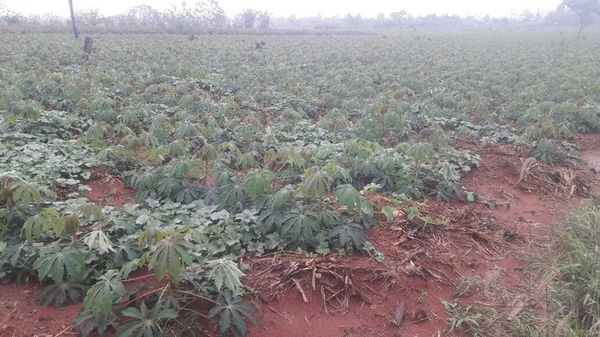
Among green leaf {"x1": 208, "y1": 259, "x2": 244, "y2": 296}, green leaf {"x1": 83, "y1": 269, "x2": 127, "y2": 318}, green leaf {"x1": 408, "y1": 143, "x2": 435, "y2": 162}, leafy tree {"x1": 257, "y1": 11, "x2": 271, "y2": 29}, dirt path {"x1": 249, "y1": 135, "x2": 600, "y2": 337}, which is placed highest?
leafy tree {"x1": 257, "y1": 11, "x2": 271, "y2": 29}

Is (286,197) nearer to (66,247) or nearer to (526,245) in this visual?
(66,247)

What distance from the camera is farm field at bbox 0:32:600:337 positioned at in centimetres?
296

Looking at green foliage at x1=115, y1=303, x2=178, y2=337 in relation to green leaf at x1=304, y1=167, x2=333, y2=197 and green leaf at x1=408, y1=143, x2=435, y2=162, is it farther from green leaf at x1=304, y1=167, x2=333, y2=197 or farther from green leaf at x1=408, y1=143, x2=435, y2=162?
green leaf at x1=408, y1=143, x2=435, y2=162

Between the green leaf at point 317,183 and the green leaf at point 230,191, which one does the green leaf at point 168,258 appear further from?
the green leaf at point 230,191

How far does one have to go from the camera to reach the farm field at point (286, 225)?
2.96 meters

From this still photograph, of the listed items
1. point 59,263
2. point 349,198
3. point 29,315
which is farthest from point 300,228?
point 29,315

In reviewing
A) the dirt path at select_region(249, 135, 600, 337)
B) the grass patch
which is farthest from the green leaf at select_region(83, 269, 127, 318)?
the grass patch

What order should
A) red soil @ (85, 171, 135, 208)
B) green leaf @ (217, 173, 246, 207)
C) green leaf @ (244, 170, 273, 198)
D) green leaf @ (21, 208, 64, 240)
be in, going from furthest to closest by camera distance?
red soil @ (85, 171, 135, 208), green leaf @ (217, 173, 246, 207), green leaf @ (244, 170, 273, 198), green leaf @ (21, 208, 64, 240)

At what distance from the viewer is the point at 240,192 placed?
14.1 ft

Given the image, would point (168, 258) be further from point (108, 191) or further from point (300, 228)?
point (108, 191)

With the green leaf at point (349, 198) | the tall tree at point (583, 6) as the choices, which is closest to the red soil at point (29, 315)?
the green leaf at point (349, 198)

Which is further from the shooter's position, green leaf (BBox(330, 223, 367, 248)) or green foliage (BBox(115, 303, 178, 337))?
green leaf (BBox(330, 223, 367, 248))

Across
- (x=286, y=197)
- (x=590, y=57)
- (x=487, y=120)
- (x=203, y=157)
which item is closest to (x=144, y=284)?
(x=286, y=197)

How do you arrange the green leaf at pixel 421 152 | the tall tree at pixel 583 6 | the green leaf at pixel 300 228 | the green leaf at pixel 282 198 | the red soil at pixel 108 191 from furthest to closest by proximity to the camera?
the tall tree at pixel 583 6 < the green leaf at pixel 421 152 < the red soil at pixel 108 191 < the green leaf at pixel 282 198 < the green leaf at pixel 300 228
